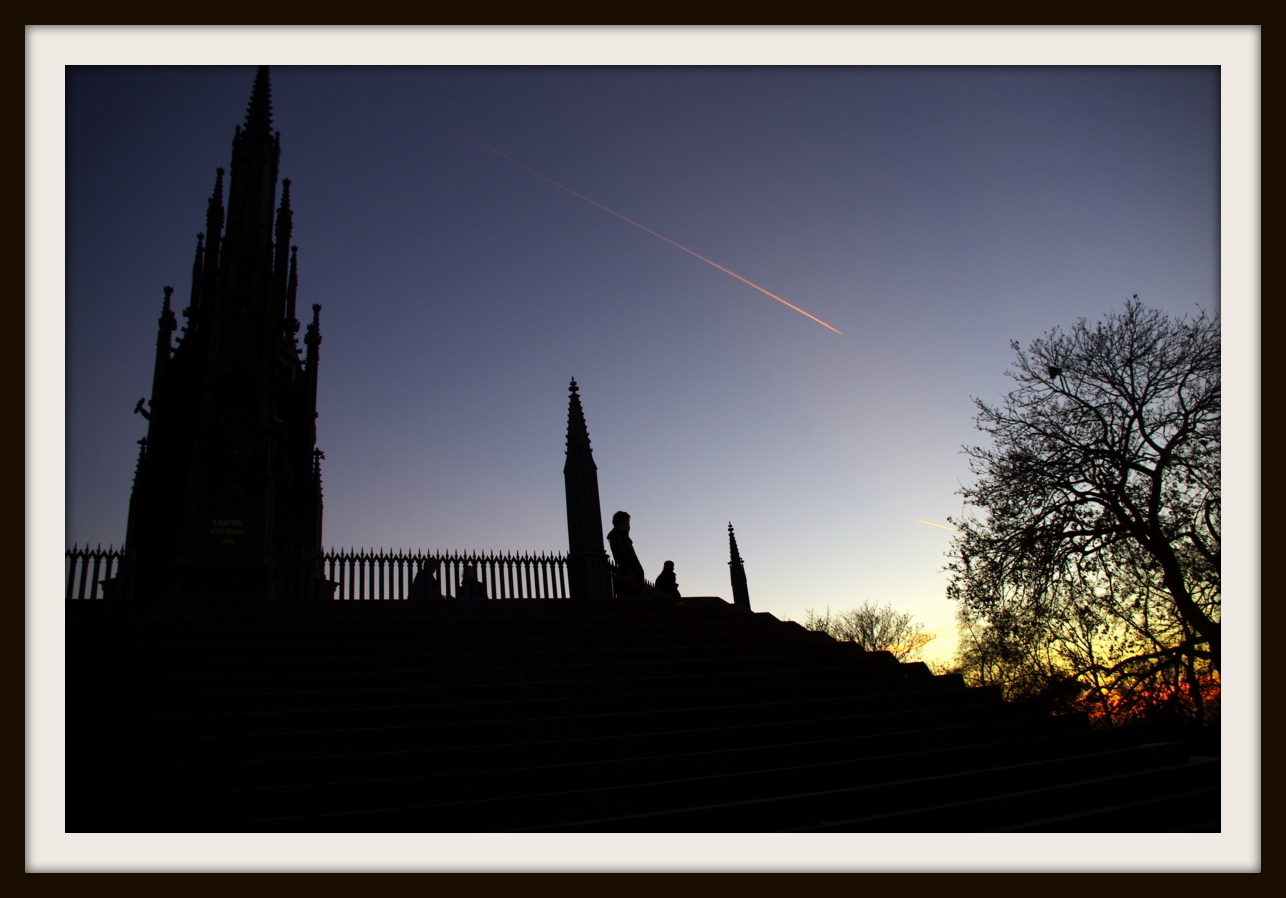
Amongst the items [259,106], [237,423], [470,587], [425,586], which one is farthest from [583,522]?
[259,106]

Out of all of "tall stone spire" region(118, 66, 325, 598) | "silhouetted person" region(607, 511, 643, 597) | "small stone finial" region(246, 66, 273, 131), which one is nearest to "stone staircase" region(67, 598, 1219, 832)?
"silhouetted person" region(607, 511, 643, 597)

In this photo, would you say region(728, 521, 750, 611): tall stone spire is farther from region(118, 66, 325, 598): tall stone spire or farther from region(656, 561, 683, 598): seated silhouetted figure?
region(118, 66, 325, 598): tall stone spire

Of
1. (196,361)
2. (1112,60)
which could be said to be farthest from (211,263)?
(1112,60)

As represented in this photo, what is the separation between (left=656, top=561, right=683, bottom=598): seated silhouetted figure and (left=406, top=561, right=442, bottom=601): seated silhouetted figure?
4.68 metres

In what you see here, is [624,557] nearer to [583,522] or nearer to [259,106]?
[583,522]

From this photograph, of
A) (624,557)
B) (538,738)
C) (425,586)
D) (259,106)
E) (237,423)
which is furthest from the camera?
(259,106)

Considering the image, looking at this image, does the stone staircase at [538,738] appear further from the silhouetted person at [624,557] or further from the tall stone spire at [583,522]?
the tall stone spire at [583,522]

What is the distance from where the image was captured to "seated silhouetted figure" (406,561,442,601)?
45.7 feet

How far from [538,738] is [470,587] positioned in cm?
858

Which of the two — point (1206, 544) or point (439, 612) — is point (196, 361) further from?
point (1206, 544)

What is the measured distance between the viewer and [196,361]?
20312 millimetres

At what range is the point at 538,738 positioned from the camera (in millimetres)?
5891

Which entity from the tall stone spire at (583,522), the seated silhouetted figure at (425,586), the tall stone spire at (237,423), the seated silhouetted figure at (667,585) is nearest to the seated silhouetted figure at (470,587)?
the seated silhouetted figure at (425,586)

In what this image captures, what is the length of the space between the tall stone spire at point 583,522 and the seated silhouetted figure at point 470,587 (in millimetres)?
1908
